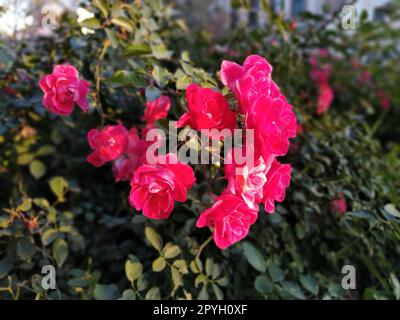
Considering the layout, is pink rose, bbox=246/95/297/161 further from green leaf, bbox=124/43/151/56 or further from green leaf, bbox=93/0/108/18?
green leaf, bbox=93/0/108/18

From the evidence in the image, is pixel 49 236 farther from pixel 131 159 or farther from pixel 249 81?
pixel 249 81

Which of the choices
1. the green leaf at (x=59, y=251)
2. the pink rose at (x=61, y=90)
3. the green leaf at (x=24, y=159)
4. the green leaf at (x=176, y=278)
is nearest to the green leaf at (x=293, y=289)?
the green leaf at (x=176, y=278)

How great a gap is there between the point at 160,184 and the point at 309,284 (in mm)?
461

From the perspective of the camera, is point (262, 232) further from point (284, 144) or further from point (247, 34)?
point (247, 34)

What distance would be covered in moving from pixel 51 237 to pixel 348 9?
95 cm

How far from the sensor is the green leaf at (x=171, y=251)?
2.94 feet

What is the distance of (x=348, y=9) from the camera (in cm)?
115

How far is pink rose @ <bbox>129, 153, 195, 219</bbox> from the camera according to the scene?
698 mm

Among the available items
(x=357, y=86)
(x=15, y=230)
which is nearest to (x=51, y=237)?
(x=15, y=230)

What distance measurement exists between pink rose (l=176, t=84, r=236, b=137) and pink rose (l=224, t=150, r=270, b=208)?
2.2 inches

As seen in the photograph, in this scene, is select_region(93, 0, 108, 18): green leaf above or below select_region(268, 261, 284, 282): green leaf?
above

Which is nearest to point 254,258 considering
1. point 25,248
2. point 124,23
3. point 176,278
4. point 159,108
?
point 176,278

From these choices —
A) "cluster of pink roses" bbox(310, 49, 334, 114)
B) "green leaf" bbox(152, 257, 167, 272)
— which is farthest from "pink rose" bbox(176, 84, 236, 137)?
"cluster of pink roses" bbox(310, 49, 334, 114)

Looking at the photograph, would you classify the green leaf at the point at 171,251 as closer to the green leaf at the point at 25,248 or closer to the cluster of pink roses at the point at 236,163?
the cluster of pink roses at the point at 236,163
